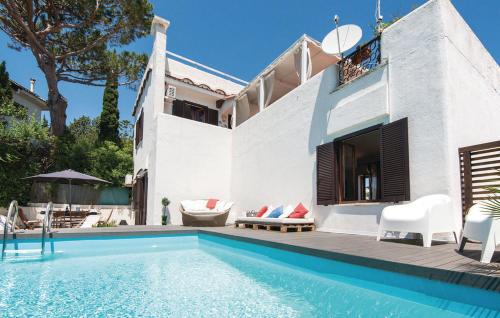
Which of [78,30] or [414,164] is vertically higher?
[78,30]

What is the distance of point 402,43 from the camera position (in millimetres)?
6531

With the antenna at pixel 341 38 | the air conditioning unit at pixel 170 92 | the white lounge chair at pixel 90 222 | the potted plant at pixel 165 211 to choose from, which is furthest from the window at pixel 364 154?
the air conditioning unit at pixel 170 92

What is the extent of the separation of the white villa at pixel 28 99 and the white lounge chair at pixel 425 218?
19.1 m

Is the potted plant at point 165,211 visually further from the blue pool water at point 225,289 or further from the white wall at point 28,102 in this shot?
the white wall at point 28,102

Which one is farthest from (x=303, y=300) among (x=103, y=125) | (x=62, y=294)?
(x=103, y=125)

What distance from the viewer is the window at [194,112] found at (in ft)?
46.8

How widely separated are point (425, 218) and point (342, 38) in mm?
5198

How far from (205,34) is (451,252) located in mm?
17487

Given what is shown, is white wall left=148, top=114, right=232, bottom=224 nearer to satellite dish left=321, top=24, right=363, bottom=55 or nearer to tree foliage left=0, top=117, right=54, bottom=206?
tree foliage left=0, top=117, right=54, bottom=206

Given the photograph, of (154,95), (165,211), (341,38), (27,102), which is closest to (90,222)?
(165,211)

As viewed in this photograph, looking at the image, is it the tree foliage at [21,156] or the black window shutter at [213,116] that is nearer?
the tree foliage at [21,156]

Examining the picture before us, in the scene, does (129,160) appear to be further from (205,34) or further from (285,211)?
(285,211)

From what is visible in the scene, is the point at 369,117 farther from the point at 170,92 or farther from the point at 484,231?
the point at 170,92

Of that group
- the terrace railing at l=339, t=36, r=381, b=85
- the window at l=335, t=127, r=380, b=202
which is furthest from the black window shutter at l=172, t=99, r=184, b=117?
the terrace railing at l=339, t=36, r=381, b=85
